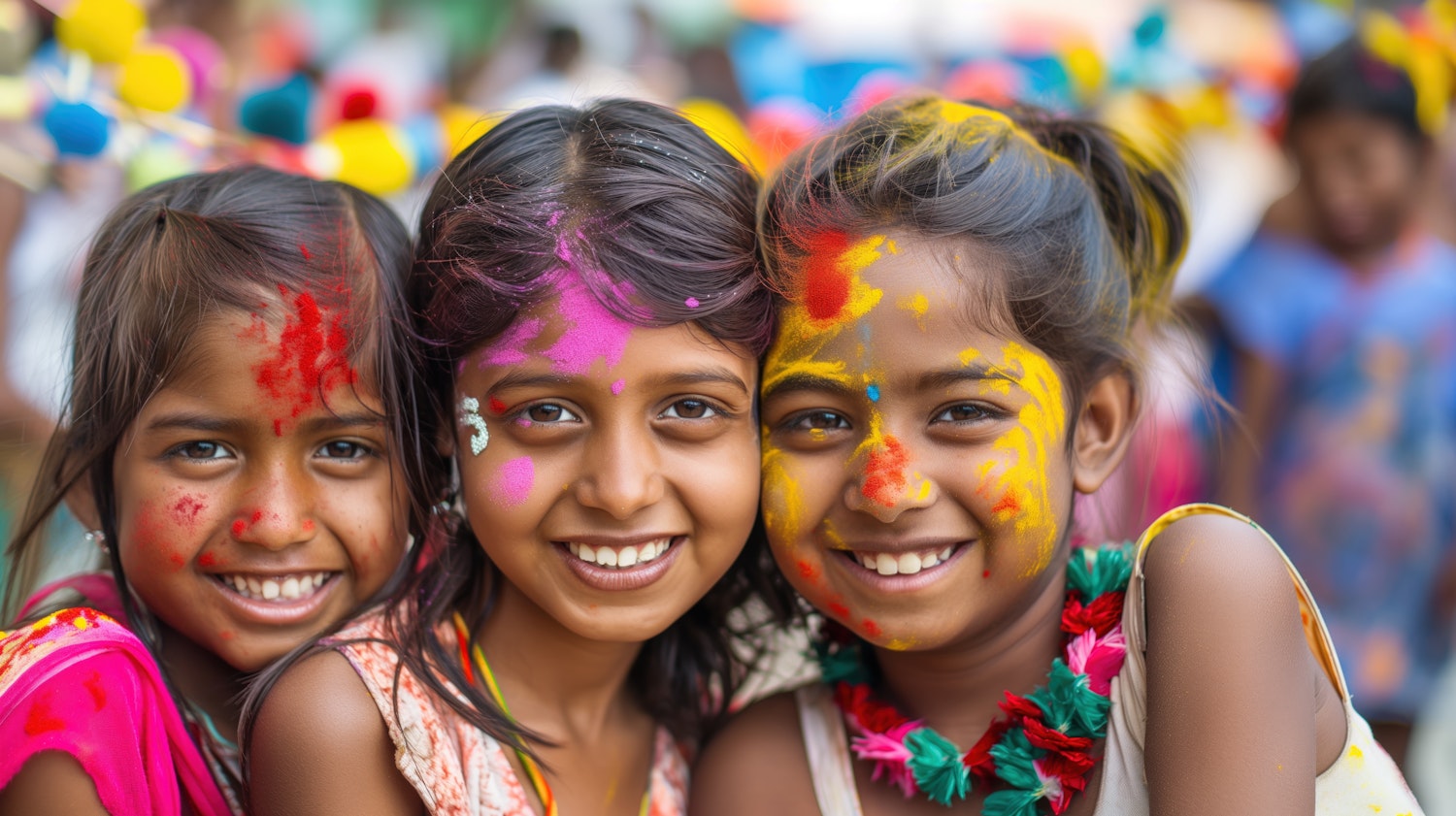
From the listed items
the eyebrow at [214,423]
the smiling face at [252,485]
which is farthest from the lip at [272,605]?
the eyebrow at [214,423]

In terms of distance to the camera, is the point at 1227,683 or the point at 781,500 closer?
the point at 1227,683

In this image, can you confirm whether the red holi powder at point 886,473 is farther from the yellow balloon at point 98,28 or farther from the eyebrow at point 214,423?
the yellow balloon at point 98,28

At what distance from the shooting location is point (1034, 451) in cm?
182

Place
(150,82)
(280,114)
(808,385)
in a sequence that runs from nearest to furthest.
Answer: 1. (808,385)
2. (150,82)
3. (280,114)

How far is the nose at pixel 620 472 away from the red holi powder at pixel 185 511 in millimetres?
582

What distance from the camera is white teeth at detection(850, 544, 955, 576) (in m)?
1.83

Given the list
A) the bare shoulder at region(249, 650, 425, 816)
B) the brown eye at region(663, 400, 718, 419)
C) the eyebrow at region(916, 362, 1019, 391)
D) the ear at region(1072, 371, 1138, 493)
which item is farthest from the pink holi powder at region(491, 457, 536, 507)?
the ear at region(1072, 371, 1138, 493)

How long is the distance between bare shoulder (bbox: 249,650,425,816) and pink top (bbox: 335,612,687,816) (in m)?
0.02

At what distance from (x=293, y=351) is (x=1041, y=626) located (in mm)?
1244

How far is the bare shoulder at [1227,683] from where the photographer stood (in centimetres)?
159

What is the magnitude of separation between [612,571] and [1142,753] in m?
0.81

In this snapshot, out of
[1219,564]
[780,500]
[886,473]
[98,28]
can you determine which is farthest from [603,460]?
[98,28]

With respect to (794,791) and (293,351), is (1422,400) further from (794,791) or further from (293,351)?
(293,351)

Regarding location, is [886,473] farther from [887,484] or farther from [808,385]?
[808,385]
